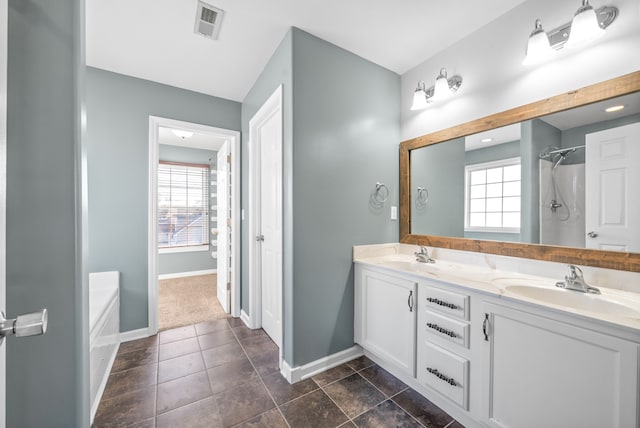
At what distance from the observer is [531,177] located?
64.0 inches

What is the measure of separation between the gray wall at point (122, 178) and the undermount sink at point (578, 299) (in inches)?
119

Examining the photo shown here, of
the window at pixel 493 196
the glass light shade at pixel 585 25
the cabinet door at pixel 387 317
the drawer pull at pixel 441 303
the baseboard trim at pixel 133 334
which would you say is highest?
the glass light shade at pixel 585 25

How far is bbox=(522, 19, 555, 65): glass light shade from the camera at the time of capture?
1.44 meters

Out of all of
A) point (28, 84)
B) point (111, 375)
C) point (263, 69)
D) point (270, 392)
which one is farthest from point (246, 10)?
point (111, 375)

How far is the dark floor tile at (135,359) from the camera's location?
1.98m

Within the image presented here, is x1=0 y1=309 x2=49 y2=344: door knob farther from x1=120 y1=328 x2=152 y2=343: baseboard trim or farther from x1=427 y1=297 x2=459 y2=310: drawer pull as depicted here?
Result: x1=120 y1=328 x2=152 y2=343: baseboard trim

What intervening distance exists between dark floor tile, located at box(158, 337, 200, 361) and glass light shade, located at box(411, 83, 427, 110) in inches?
112

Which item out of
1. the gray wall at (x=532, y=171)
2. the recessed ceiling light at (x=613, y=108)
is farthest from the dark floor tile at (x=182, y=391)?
the recessed ceiling light at (x=613, y=108)

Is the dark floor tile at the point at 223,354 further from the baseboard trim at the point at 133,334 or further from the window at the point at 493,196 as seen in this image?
the window at the point at 493,196

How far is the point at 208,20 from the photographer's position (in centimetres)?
178

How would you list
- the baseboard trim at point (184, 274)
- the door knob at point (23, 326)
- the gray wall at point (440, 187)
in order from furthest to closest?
the baseboard trim at point (184, 274) → the gray wall at point (440, 187) → the door knob at point (23, 326)

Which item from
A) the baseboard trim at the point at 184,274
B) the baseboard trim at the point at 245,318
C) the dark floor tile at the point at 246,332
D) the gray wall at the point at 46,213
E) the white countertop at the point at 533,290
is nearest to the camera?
the gray wall at the point at 46,213

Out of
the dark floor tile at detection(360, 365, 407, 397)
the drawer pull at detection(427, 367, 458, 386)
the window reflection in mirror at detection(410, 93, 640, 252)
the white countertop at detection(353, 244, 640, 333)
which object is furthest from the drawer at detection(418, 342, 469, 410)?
the window reflection in mirror at detection(410, 93, 640, 252)

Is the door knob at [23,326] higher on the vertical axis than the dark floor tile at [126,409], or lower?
higher
